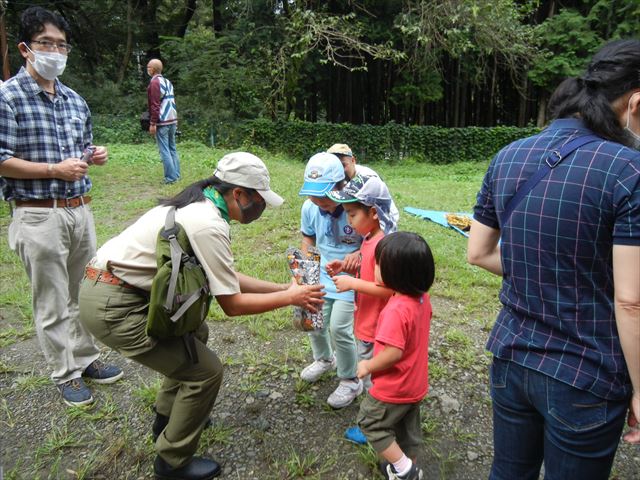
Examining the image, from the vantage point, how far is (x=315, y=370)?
10.1 ft

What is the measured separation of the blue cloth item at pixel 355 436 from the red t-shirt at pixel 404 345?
0.52 metres

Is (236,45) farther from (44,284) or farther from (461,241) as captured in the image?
(44,284)

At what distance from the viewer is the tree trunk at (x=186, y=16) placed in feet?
70.2

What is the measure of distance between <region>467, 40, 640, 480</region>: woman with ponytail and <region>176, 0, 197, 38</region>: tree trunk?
23191 millimetres

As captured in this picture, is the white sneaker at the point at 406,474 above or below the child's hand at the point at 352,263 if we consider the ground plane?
below

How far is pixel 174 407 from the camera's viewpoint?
7.16ft

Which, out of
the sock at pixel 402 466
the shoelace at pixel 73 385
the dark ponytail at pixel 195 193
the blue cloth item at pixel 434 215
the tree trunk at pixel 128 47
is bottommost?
the blue cloth item at pixel 434 215

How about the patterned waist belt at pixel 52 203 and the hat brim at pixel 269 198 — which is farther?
the patterned waist belt at pixel 52 203

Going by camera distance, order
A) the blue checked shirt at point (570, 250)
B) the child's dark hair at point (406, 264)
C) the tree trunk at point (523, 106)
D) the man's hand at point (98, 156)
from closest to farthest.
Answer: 1. the blue checked shirt at point (570, 250)
2. the child's dark hair at point (406, 264)
3. the man's hand at point (98, 156)
4. the tree trunk at point (523, 106)

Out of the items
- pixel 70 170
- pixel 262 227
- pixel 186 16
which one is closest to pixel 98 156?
pixel 70 170

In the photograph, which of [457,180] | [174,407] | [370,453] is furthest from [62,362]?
[457,180]

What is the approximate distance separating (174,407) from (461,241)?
4731mm

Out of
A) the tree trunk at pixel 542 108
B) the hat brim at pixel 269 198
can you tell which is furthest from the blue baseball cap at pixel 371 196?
the tree trunk at pixel 542 108

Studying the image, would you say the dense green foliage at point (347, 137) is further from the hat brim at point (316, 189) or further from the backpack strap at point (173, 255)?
the backpack strap at point (173, 255)
